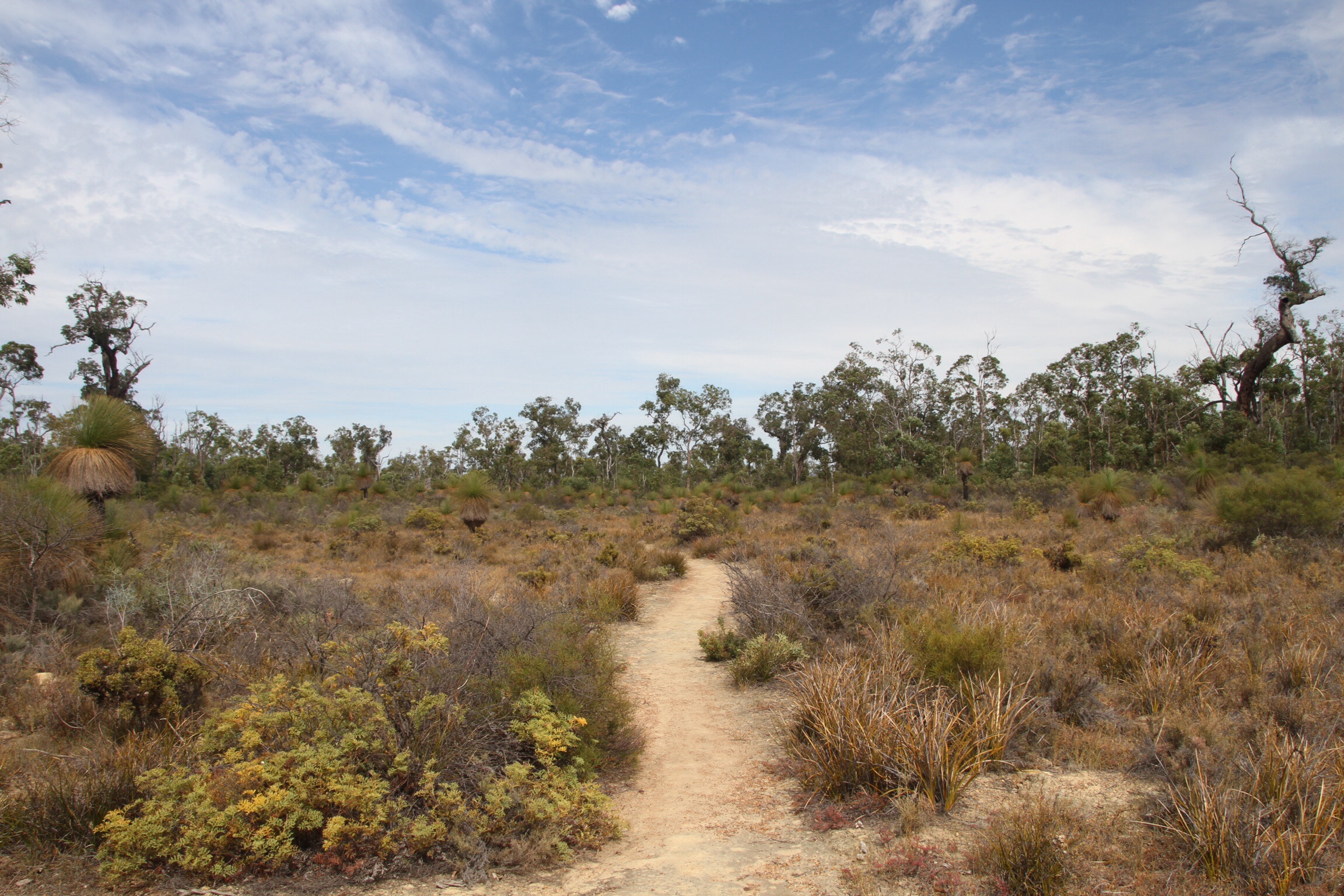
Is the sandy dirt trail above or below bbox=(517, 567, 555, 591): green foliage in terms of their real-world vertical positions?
below

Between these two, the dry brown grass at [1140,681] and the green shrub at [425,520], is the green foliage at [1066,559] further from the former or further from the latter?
the green shrub at [425,520]

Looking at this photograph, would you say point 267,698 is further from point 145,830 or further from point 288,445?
point 288,445

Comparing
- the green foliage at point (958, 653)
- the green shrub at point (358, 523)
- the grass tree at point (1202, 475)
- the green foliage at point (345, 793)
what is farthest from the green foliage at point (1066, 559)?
the green shrub at point (358, 523)

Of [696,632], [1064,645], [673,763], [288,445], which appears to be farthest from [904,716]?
[288,445]

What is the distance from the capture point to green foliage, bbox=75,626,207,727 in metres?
5.47

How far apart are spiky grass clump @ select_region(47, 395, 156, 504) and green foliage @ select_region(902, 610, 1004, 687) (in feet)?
38.2

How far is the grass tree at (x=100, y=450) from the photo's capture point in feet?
33.1

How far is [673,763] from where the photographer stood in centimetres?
608

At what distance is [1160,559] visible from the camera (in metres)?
11.7

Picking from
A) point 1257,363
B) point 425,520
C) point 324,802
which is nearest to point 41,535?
point 324,802

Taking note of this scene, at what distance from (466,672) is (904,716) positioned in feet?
11.5

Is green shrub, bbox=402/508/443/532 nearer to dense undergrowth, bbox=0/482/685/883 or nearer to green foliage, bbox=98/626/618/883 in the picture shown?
dense undergrowth, bbox=0/482/685/883

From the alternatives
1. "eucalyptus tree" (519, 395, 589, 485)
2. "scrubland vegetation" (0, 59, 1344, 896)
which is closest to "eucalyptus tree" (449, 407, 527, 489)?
"eucalyptus tree" (519, 395, 589, 485)

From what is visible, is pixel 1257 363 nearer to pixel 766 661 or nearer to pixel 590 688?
pixel 766 661
